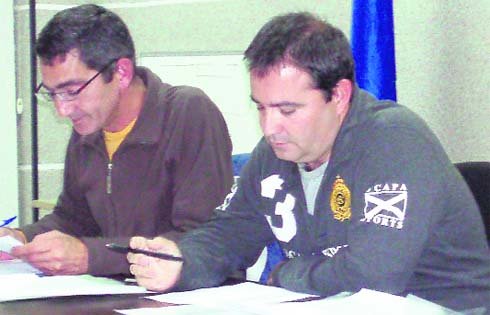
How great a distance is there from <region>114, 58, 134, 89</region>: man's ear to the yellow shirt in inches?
4.1

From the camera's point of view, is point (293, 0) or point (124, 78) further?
point (293, 0)

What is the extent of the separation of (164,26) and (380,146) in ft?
7.15

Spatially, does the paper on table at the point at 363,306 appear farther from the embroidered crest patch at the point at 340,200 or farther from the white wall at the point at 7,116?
the white wall at the point at 7,116

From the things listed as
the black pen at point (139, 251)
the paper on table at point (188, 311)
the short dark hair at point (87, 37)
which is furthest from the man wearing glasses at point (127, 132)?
the paper on table at point (188, 311)

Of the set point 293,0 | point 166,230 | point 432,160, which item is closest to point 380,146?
point 432,160

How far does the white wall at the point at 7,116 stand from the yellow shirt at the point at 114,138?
1.66 metres

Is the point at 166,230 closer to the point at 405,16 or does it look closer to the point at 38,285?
the point at 38,285

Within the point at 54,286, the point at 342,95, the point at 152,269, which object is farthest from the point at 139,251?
the point at 342,95

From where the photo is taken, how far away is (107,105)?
6.86 feet

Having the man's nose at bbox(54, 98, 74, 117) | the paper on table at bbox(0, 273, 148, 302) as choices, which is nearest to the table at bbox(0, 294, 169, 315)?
the paper on table at bbox(0, 273, 148, 302)

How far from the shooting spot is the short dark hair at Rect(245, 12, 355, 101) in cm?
162

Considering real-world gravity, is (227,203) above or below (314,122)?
below

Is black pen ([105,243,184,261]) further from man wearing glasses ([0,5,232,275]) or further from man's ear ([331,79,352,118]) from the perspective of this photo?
man's ear ([331,79,352,118])

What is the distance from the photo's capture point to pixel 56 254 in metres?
1.74
